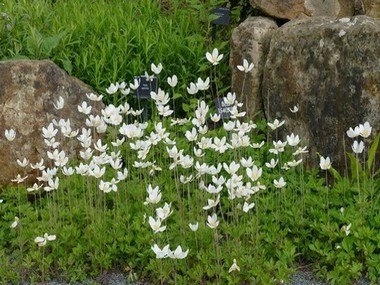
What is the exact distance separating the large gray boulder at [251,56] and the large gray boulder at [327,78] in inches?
13.0

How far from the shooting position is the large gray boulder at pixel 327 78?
231 inches

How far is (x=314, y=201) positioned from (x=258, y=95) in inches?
70.5

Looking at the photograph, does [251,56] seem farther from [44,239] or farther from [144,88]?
[44,239]

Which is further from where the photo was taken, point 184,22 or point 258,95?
point 184,22

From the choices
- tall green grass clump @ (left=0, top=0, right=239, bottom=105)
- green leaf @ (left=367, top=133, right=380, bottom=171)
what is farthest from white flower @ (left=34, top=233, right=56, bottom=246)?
tall green grass clump @ (left=0, top=0, right=239, bottom=105)

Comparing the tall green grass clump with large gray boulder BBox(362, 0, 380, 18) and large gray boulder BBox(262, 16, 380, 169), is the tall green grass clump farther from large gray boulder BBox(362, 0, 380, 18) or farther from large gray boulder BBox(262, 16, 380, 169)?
large gray boulder BBox(362, 0, 380, 18)

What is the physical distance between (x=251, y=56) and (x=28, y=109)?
1.97 m

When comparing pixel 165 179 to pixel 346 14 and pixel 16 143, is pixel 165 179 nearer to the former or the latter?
pixel 16 143

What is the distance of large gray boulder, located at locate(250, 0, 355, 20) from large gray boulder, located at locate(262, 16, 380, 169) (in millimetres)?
624

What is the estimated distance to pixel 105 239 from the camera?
493 cm

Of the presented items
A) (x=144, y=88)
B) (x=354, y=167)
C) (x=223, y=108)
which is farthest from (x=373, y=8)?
(x=144, y=88)

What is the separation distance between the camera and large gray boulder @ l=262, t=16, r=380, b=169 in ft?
19.2

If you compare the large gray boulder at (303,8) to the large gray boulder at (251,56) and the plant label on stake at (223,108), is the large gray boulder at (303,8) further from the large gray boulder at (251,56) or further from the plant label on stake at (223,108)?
the plant label on stake at (223,108)

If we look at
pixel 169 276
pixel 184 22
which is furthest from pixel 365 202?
pixel 184 22
